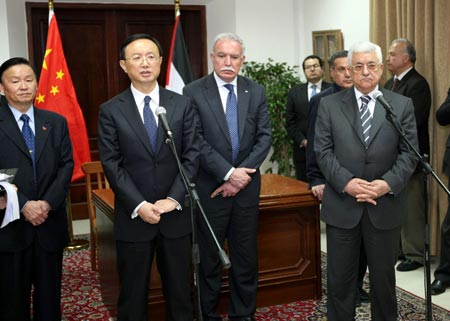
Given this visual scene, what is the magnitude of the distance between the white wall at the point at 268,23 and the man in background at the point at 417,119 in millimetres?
1660

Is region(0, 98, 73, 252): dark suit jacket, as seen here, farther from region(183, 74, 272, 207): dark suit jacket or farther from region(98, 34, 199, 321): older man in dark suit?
region(183, 74, 272, 207): dark suit jacket

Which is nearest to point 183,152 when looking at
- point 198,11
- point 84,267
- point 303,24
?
point 84,267

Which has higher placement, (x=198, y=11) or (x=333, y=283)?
(x=198, y=11)

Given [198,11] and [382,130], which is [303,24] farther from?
[382,130]

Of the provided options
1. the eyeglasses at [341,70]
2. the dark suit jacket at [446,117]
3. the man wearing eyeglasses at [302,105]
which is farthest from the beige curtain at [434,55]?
the eyeglasses at [341,70]

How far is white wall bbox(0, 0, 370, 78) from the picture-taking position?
20.1ft

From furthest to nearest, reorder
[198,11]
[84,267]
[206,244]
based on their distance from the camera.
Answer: [198,11] → [84,267] → [206,244]

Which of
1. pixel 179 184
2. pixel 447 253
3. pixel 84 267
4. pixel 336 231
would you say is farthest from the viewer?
pixel 84 267

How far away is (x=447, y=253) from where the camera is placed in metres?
3.90

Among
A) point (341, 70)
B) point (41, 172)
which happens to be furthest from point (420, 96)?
point (41, 172)

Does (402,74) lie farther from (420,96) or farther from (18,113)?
(18,113)

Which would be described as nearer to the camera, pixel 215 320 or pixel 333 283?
pixel 333 283

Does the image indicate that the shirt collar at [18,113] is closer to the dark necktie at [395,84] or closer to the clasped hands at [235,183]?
the clasped hands at [235,183]

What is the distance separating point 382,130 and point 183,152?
100 centimetres
